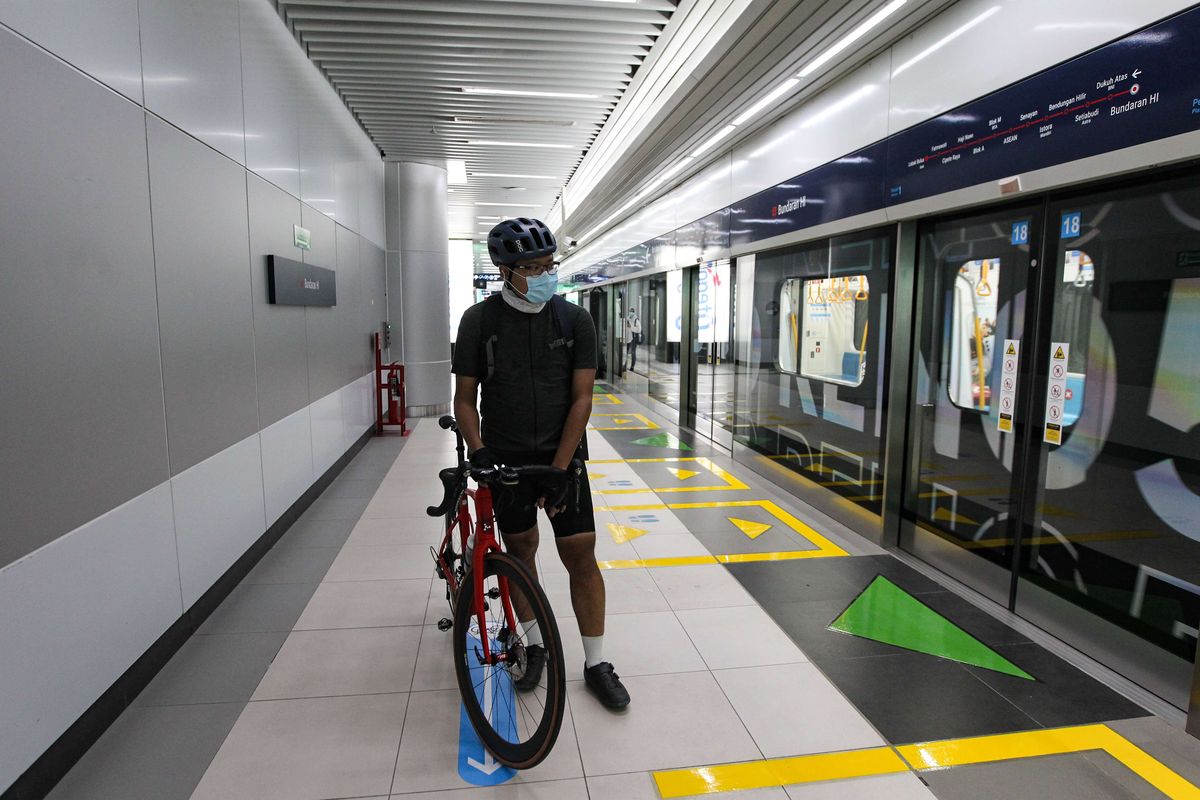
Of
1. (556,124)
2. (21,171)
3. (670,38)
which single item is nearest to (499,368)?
(21,171)

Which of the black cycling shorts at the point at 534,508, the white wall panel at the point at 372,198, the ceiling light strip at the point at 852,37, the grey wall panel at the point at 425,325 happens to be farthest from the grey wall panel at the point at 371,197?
the black cycling shorts at the point at 534,508

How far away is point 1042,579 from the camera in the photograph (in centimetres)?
331

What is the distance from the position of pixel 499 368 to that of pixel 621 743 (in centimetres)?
139

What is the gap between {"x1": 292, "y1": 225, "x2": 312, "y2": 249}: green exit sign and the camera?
486cm

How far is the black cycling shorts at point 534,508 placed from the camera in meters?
2.46

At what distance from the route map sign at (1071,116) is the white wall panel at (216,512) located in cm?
408

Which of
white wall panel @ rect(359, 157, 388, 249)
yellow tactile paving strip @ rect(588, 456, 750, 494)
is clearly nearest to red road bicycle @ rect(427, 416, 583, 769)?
yellow tactile paving strip @ rect(588, 456, 750, 494)

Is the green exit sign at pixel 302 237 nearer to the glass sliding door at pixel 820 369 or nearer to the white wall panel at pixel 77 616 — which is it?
the white wall panel at pixel 77 616

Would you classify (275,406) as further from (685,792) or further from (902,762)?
(902,762)

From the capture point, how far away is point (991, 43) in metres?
3.35

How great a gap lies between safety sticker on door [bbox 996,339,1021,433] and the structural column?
7.43 meters

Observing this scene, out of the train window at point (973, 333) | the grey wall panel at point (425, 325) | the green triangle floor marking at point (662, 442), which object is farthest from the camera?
the grey wall panel at point (425, 325)

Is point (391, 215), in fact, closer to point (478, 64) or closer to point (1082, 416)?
point (478, 64)

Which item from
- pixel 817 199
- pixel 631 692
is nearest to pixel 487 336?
pixel 631 692
